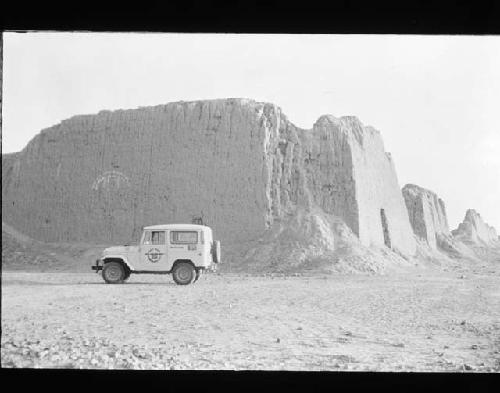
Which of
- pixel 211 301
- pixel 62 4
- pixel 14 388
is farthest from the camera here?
pixel 211 301

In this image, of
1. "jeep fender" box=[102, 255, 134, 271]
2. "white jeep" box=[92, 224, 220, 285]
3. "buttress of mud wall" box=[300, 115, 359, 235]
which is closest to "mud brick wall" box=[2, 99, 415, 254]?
"buttress of mud wall" box=[300, 115, 359, 235]

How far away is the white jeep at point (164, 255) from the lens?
1126 cm

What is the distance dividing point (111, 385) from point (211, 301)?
403 cm

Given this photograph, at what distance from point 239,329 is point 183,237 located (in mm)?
3950

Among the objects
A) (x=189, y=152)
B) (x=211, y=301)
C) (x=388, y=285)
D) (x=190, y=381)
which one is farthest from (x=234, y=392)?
(x=189, y=152)

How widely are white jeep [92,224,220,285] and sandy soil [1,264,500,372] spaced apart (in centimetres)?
32

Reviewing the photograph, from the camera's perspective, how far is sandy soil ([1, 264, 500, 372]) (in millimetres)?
6316

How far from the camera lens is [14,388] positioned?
553 centimetres

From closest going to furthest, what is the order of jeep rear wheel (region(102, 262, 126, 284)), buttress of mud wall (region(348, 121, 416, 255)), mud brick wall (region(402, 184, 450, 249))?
jeep rear wheel (region(102, 262, 126, 284))
buttress of mud wall (region(348, 121, 416, 255))
mud brick wall (region(402, 184, 450, 249))

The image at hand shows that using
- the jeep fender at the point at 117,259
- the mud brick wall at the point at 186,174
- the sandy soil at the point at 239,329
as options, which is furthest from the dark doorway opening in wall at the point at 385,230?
the jeep fender at the point at 117,259

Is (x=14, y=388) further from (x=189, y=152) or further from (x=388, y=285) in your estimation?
(x=189, y=152)

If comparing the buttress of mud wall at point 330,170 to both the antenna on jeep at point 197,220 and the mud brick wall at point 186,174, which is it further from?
the antenna on jeep at point 197,220

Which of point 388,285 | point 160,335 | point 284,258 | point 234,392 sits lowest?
point 234,392

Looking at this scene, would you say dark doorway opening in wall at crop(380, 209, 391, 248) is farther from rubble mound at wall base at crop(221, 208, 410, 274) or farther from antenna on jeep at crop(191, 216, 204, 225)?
antenna on jeep at crop(191, 216, 204, 225)
